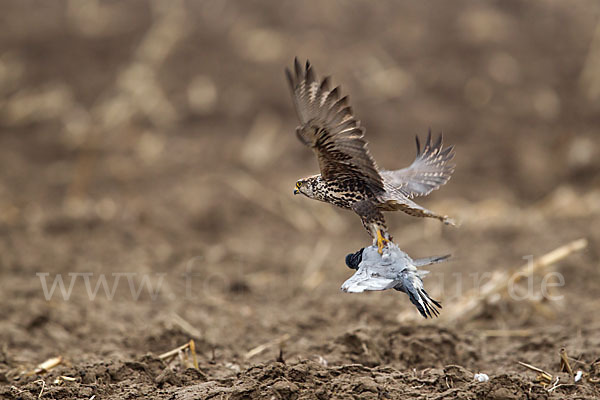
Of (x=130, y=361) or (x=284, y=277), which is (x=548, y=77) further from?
(x=130, y=361)

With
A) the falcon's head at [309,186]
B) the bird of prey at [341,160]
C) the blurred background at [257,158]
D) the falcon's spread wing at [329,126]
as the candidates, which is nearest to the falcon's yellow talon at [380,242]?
the bird of prey at [341,160]

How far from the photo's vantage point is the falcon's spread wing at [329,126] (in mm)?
3777

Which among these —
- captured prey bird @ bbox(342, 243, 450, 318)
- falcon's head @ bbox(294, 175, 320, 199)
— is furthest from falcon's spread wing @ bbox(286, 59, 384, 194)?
captured prey bird @ bbox(342, 243, 450, 318)

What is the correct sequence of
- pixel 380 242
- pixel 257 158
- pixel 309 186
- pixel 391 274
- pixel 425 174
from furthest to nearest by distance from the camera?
pixel 257 158 → pixel 425 174 → pixel 309 186 → pixel 380 242 → pixel 391 274

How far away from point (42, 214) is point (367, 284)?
629 centimetres

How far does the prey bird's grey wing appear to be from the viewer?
178 inches

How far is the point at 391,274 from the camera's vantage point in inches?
151

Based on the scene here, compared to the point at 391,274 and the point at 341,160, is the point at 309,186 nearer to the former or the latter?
the point at 341,160

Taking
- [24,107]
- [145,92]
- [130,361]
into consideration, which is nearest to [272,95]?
[145,92]

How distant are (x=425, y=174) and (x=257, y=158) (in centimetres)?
620

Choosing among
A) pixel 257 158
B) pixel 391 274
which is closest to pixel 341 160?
pixel 391 274

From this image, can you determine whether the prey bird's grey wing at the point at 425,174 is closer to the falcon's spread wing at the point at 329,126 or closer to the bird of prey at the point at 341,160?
the bird of prey at the point at 341,160

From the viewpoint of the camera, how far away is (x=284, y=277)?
7.87 metres

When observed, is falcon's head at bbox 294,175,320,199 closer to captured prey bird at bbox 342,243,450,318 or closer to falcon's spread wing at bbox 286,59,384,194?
falcon's spread wing at bbox 286,59,384,194
